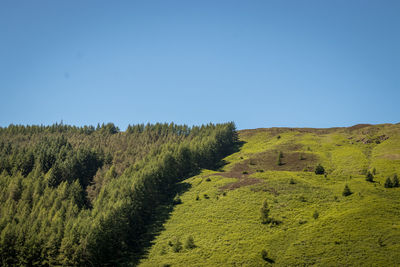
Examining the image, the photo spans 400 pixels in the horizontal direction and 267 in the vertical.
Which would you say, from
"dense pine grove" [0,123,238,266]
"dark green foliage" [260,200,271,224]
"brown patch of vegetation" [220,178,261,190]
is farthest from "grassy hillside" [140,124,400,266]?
"dense pine grove" [0,123,238,266]

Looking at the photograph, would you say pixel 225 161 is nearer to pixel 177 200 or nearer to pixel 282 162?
pixel 282 162

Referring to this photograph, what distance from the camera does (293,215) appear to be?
76.8m

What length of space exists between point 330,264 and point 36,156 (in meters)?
141

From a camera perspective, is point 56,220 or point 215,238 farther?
point 56,220

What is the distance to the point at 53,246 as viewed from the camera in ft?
233

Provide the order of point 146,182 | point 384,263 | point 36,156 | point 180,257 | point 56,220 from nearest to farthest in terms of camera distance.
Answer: point 384,263
point 180,257
point 56,220
point 146,182
point 36,156

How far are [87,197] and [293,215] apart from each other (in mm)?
80108

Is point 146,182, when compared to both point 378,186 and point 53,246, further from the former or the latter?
point 378,186

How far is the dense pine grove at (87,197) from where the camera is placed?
71.7 metres

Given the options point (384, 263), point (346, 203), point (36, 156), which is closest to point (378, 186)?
point (346, 203)

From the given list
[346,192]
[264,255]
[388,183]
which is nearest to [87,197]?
[264,255]

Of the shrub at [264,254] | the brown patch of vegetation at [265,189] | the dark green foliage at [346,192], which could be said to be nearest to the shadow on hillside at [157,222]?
the brown patch of vegetation at [265,189]

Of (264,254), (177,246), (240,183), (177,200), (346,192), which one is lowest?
(177,246)

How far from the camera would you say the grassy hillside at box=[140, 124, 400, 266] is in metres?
60.6
